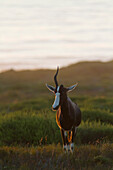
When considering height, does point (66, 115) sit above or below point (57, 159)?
above

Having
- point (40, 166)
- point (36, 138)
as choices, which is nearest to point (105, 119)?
point (36, 138)

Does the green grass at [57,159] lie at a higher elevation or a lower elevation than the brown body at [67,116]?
lower

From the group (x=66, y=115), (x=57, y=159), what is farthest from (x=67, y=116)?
(x=57, y=159)

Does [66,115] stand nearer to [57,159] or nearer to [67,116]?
[67,116]

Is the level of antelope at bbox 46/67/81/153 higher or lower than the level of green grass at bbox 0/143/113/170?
higher

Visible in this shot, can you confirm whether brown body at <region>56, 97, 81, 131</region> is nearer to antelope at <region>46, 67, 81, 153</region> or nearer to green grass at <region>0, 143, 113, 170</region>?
antelope at <region>46, 67, 81, 153</region>

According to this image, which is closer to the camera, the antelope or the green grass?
the antelope

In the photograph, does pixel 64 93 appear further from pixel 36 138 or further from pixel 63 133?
pixel 36 138

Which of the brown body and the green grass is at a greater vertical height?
the brown body

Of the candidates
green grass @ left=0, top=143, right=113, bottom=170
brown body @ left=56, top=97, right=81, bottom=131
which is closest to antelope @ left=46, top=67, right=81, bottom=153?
brown body @ left=56, top=97, right=81, bottom=131

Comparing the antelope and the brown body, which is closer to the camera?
the antelope

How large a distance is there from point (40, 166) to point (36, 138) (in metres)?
3.07

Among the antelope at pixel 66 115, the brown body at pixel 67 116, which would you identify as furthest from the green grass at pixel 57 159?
the brown body at pixel 67 116

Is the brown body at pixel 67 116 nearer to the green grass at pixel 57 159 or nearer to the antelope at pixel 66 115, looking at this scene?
the antelope at pixel 66 115
